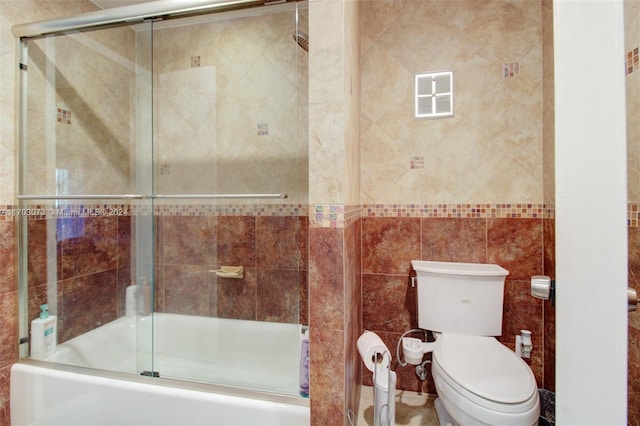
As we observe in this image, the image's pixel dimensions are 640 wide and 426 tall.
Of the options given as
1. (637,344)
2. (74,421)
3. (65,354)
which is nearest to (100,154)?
(65,354)

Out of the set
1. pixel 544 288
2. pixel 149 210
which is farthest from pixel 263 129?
pixel 544 288

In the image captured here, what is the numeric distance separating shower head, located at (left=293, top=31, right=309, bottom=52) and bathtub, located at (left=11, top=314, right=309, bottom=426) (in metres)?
1.34

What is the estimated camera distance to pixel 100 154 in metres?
1.69

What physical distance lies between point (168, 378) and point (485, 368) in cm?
135

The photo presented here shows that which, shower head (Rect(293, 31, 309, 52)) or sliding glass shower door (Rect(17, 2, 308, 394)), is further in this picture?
sliding glass shower door (Rect(17, 2, 308, 394))

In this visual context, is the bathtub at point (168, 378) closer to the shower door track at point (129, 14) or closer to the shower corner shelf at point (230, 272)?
the shower corner shelf at point (230, 272)

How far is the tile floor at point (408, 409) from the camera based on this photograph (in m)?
1.43

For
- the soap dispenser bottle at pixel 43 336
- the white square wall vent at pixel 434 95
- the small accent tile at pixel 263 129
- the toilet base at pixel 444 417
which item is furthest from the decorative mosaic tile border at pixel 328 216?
the soap dispenser bottle at pixel 43 336

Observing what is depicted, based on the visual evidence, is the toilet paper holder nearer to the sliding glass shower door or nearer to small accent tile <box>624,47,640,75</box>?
small accent tile <box>624,47,640,75</box>

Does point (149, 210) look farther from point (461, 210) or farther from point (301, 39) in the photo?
point (461, 210)

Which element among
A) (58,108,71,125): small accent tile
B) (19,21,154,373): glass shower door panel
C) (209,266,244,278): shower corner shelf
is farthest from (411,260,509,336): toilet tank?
(58,108,71,125): small accent tile

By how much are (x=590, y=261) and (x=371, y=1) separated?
6.18 feet

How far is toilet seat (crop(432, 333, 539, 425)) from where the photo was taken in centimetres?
97

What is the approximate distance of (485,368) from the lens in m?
1.15
